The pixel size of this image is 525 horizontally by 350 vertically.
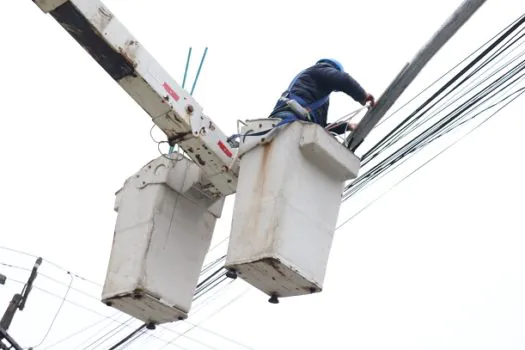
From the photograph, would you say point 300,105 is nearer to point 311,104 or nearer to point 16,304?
point 311,104

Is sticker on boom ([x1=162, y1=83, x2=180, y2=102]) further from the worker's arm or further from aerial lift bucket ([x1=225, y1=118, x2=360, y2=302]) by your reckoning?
the worker's arm

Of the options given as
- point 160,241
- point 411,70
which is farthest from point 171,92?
point 411,70

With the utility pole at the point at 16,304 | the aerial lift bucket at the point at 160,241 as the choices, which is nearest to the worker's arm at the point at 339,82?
the aerial lift bucket at the point at 160,241

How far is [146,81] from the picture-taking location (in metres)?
7.14

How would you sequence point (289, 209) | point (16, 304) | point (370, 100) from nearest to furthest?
point (289, 209) < point (370, 100) < point (16, 304)

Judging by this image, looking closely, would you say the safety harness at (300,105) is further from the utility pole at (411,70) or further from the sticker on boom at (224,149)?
the sticker on boom at (224,149)

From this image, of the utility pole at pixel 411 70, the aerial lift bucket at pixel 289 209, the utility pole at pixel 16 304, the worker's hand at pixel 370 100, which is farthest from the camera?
the utility pole at pixel 16 304

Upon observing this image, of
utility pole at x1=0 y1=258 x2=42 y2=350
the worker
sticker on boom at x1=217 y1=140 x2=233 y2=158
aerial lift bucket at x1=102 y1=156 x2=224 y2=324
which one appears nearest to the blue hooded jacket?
the worker

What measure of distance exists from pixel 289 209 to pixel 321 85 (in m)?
1.42

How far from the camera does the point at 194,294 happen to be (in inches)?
316

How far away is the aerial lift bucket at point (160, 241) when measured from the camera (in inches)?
298

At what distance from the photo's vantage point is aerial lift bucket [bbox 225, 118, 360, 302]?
6309 mm

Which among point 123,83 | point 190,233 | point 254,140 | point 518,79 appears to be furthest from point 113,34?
point 518,79

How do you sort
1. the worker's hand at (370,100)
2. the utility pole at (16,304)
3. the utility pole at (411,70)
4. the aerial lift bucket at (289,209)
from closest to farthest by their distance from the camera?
the utility pole at (411,70), the aerial lift bucket at (289,209), the worker's hand at (370,100), the utility pole at (16,304)
